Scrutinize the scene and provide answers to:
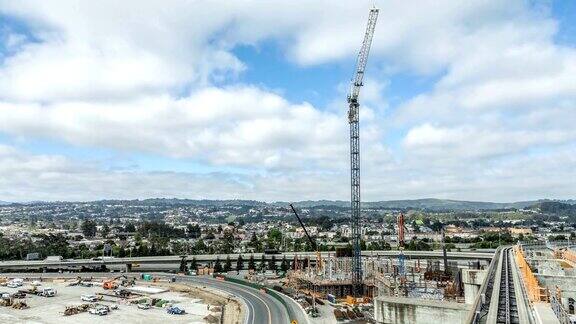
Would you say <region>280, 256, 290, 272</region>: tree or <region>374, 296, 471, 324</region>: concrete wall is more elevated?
<region>374, 296, 471, 324</region>: concrete wall

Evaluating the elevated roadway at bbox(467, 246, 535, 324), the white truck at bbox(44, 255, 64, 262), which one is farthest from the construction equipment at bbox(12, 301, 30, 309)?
the elevated roadway at bbox(467, 246, 535, 324)

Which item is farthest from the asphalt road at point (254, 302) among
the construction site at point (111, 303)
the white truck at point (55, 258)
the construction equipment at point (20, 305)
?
the white truck at point (55, 258)

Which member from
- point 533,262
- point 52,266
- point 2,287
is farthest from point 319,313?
point 52,266

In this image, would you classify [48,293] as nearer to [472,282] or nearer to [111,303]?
[111,303]

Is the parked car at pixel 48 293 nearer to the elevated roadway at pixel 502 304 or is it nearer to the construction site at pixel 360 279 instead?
the construction site at pixel 360 279

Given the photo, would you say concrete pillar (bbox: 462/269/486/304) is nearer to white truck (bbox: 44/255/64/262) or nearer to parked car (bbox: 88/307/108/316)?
parked car (bbox: 88/307/108/316)

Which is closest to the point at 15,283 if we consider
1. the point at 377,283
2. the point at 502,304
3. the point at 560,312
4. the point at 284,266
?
the point at 284,266
